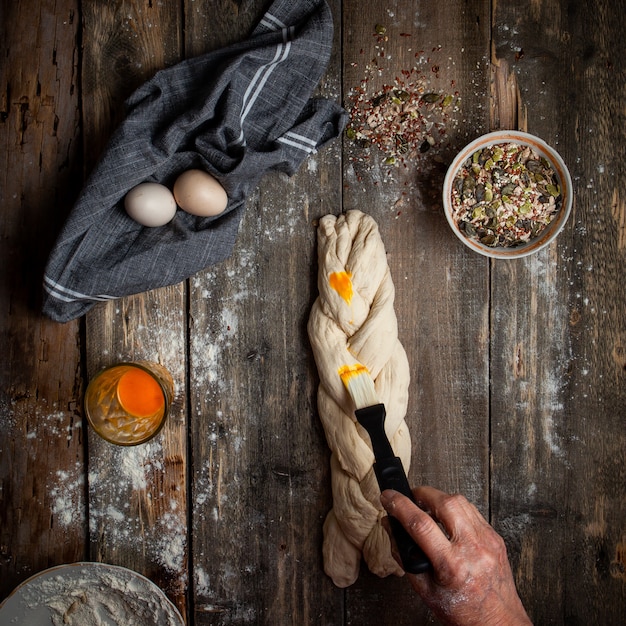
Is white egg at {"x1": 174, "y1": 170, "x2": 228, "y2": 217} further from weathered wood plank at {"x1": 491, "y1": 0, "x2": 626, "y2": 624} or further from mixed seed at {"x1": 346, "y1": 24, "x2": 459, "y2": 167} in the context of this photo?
weathered wood plank at {"x1": 491, "y1": 0, "x2": 626, "y2": 624}

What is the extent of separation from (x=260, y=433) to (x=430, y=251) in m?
0.62

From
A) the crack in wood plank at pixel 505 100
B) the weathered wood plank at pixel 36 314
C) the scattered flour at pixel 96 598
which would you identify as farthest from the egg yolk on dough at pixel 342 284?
the scattered flour at pixel 96 598

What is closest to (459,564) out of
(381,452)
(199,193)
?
(381,452)

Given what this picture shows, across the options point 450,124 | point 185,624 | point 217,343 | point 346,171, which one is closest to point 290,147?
point 346,171

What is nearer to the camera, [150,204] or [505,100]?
[150,204]

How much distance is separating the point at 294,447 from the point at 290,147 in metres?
0.73

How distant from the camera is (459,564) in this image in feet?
3.28

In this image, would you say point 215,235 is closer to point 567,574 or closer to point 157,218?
point 157,218

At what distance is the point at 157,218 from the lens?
1.15m

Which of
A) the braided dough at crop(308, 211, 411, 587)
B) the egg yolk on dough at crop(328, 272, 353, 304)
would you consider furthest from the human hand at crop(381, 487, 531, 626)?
the egg yolk on dough at crop(328, 272, 353, 304)

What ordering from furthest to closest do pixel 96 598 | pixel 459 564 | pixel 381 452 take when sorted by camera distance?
pixel 96 598, pixel 381 452, pixel 459 564

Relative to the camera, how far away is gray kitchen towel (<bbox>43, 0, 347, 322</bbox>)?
1.15m

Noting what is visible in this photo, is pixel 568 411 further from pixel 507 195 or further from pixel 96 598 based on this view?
pixel 96 598

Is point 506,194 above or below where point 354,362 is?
above
